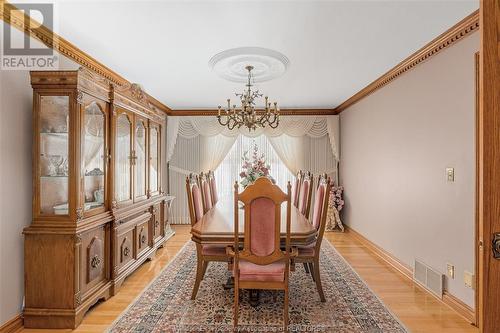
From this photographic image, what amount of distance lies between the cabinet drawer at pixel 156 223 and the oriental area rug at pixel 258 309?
2.93 ft

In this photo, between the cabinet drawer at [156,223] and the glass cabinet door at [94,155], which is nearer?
the glass cabinet door at [94,155]

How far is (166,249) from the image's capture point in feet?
14.7

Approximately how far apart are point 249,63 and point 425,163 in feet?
7.08

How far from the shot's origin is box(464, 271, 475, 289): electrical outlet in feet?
7.86

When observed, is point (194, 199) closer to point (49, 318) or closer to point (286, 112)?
point (49, 318)

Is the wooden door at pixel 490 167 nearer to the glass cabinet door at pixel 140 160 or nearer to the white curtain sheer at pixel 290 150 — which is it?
the glass cabinet door at pixel 140 160

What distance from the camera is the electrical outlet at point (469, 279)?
240 cm

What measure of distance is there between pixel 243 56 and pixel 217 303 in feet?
8.01

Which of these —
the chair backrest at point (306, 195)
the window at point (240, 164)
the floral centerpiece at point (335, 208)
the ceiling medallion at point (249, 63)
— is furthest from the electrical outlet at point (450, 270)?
→ the window at point (240, 164)

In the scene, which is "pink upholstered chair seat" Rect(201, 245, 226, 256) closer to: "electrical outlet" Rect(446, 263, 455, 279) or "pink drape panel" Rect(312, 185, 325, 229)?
"pink drape panel" Rect(312, 185, 325, 229)

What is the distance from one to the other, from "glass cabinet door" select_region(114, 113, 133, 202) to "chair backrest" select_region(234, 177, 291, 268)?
1.61 meters

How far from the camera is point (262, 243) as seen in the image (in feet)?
7.51

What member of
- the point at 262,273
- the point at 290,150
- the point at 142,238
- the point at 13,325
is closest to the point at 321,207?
the point at 262,273

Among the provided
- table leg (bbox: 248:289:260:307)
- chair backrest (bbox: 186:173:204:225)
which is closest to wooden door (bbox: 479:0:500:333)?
table leg (bbox: 248:289:260:307)
